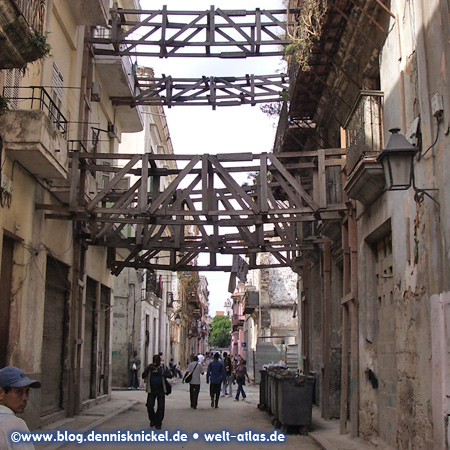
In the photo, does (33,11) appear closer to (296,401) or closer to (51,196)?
(51,196)

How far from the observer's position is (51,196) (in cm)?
1312

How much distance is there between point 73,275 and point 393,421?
8.30m

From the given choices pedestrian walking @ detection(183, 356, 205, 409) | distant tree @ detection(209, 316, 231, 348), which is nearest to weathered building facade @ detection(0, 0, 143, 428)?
pedestrian walking @ detection(183, 356, 205, 409)

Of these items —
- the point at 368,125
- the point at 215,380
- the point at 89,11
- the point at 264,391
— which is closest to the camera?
the point at 368,125

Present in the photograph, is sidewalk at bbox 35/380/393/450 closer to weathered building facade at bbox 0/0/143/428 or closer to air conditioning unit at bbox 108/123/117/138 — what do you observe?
weathered building facade at bbox 0/0/143/428

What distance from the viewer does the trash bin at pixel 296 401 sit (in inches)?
480

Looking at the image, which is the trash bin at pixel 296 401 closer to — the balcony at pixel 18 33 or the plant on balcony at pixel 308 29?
the plant on balcony at pixel 308 29

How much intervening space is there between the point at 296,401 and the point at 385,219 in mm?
4368

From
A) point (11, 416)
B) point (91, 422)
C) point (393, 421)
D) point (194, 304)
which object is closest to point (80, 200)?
point (91, 422)

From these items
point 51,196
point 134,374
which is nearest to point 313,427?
point 51,196

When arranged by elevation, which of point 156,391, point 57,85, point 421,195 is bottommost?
point 156,391

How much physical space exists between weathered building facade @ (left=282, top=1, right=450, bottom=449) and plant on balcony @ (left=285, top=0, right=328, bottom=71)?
0.16 ft

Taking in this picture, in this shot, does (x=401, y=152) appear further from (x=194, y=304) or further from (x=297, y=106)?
(x=194, y=304)

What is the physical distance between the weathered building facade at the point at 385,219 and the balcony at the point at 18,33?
482 cm
